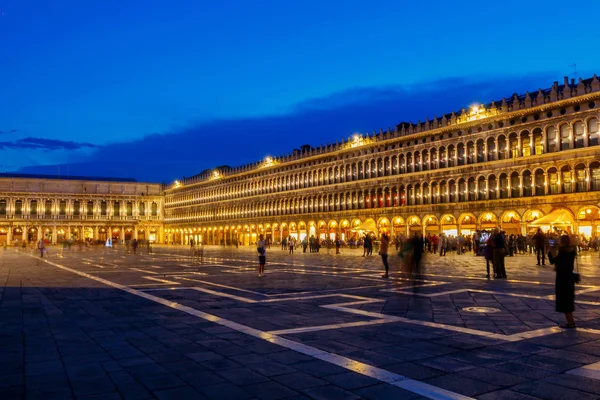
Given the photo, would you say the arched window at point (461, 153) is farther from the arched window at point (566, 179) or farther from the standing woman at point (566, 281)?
the standing woman at point (566, 281)

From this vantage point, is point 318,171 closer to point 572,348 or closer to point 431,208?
point 431,208

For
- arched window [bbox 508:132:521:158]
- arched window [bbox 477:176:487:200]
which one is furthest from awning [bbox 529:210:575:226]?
arched window [bbox 477:176:487:200]

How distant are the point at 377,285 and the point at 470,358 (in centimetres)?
888

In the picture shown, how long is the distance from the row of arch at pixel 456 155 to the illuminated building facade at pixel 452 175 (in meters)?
0.10

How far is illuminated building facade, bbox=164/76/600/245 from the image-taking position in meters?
43.4

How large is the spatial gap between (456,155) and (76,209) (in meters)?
92.5

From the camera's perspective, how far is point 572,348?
670 cm

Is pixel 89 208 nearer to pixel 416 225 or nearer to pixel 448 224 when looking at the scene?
pixel 416 225

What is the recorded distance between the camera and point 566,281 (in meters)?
8.13

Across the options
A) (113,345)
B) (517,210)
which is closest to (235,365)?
(113,345)

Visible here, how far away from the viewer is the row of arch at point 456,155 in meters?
43.7

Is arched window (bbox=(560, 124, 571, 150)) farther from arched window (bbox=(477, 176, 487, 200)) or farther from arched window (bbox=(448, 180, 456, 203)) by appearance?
arched window (bbox=(448, 180, 456, 203))

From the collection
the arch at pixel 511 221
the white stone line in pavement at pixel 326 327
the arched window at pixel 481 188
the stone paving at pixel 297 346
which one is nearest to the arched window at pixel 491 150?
the arched window at pixel 481 188

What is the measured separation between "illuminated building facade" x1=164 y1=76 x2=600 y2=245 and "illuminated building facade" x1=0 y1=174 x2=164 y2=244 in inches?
1810
